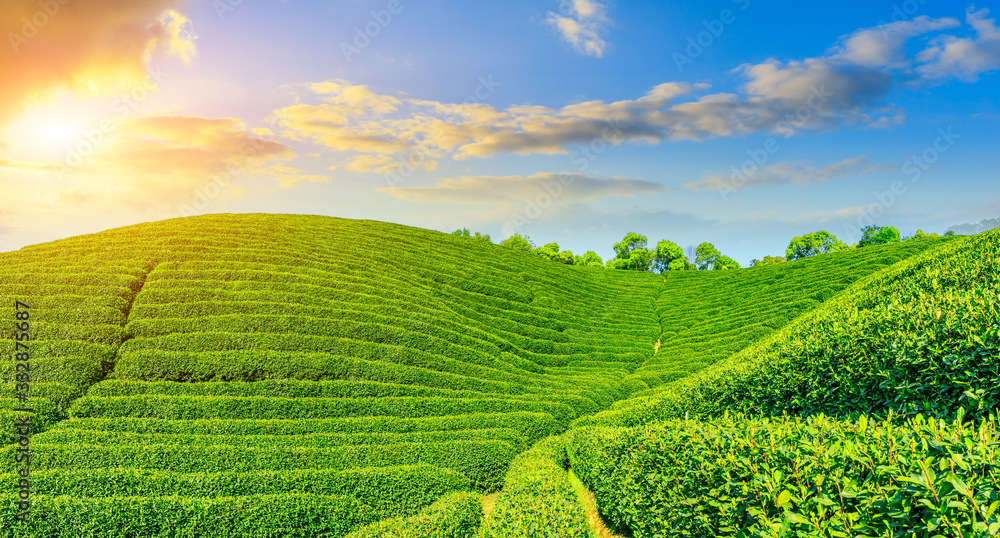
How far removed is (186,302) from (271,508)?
10.9 m

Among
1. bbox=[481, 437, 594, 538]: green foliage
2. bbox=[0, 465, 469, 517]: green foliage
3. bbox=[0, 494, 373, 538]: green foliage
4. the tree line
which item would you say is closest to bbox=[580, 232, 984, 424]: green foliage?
bbox=[481, 437, 594, 538]: green foliage

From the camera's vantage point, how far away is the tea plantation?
17.7 ft

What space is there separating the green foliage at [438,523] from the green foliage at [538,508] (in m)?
0.77

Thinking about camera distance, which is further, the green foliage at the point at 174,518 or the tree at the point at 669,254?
the tree at the point at 669,254

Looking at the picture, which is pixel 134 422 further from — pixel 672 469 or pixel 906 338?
pixel 906 338

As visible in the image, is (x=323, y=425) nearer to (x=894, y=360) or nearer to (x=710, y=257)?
(x=894, y=360)

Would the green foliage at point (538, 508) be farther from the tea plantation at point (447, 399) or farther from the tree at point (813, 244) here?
the tree at point (813, 244)

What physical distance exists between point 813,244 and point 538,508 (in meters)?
71.2

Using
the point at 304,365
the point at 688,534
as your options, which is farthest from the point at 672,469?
the point at 304,365

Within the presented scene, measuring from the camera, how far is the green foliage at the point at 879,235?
63.2m

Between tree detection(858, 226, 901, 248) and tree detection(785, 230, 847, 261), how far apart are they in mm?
4021

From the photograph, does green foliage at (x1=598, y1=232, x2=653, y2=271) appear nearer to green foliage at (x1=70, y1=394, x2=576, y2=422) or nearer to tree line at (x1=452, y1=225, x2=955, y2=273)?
tree line at (x1=452, y1=225, x2=955, y2=273)

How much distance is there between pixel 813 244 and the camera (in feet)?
214

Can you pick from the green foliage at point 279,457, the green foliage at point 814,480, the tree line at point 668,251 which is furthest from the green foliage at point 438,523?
the tree line at point 668,251
